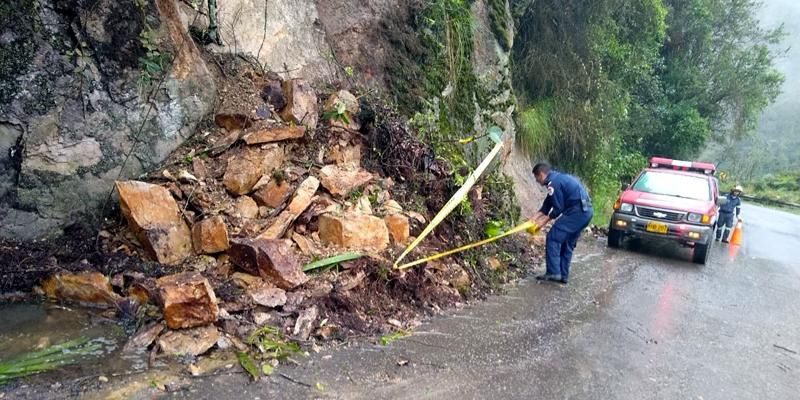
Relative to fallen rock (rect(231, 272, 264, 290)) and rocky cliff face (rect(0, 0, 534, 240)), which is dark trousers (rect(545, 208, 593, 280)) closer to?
fallen rock (rect(231, 272, 264, 290))

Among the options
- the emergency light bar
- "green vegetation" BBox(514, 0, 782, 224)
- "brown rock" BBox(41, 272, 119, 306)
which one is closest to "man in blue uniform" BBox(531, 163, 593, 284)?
"green vegetation" BBox(514, 0, 782, 224)

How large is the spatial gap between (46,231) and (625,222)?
8944 mm

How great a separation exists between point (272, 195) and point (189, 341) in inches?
76.7

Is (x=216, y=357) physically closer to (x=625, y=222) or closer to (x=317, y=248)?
(x=317, y=248)

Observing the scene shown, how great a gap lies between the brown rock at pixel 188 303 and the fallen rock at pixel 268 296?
408 millimetres

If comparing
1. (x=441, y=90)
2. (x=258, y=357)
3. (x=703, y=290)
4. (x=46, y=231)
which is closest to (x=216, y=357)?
(x=258, y=357)

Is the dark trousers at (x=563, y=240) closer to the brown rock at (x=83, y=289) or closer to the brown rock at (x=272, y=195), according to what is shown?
the brown rock at (x=272, y=195)

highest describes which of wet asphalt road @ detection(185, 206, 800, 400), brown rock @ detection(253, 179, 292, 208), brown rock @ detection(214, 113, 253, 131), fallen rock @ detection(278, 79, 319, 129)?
fallen rock @ detection(278, 79, 319, 129)

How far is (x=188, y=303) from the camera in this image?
4.15m

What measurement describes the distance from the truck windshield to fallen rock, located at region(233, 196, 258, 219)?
8.05 metres

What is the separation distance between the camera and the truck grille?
9680 millimetres

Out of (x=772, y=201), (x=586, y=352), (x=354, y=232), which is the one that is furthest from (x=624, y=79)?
(x=772, y=201)

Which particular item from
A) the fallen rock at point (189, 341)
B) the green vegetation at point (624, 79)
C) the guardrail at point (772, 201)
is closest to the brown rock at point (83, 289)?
the fallen rock at point (189, 341)

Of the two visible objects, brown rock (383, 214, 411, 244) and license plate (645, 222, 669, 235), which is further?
license plate (645, 222, 669, 235)
